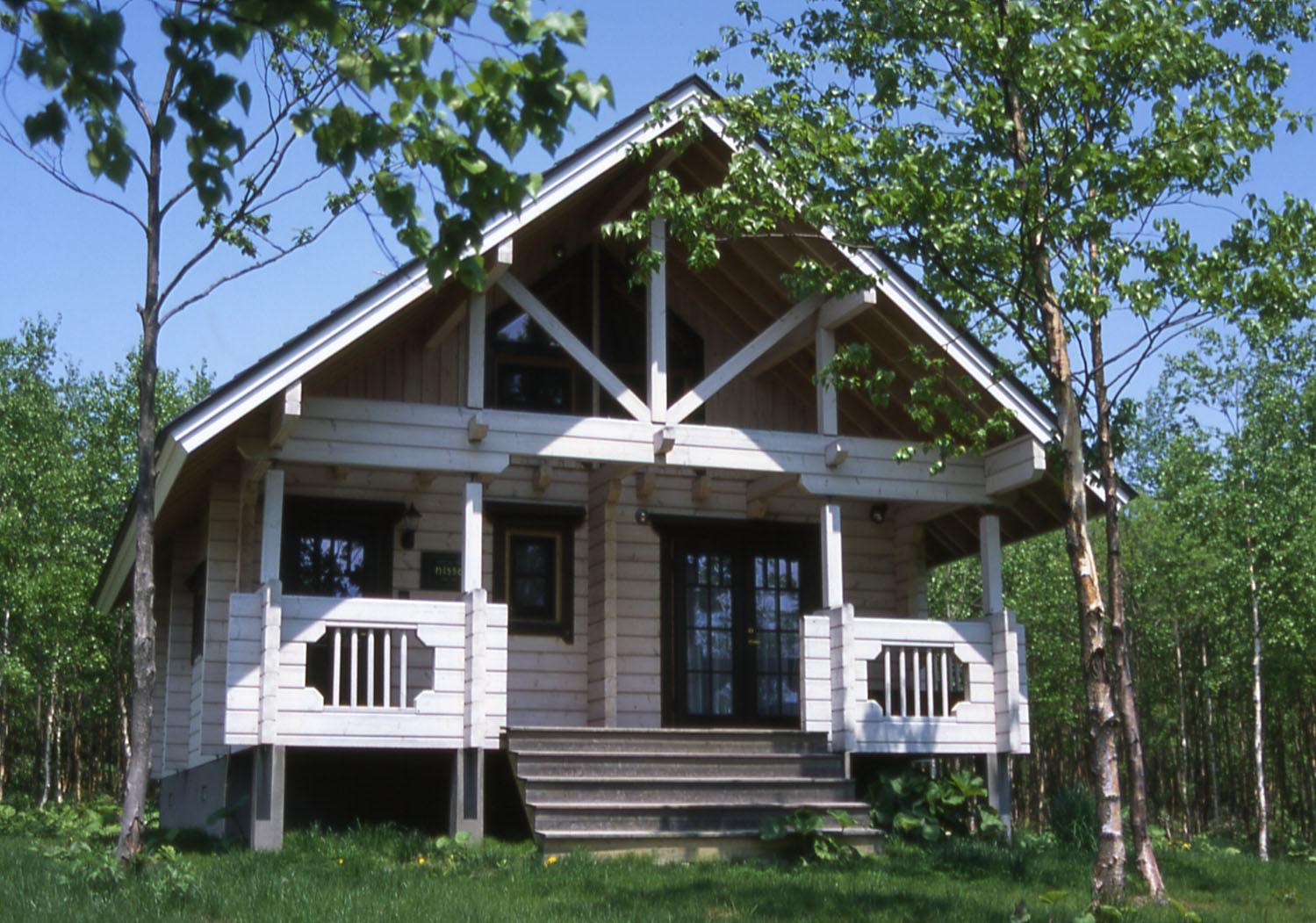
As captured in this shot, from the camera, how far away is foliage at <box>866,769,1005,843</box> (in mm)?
11852

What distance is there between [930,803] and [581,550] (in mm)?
4250

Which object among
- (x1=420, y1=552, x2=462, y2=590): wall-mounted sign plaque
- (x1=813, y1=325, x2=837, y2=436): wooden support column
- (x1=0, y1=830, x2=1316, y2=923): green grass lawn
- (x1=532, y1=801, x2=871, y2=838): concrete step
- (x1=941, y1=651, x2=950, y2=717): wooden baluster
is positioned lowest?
(x1=0, y1=830, x2=1316, y2=923): green grass lawn

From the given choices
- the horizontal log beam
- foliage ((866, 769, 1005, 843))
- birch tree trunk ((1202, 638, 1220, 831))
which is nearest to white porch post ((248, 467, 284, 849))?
the horizontal log beam

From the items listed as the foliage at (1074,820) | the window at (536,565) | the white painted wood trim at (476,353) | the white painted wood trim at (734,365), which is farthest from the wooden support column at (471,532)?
the foliage at (1074,820)

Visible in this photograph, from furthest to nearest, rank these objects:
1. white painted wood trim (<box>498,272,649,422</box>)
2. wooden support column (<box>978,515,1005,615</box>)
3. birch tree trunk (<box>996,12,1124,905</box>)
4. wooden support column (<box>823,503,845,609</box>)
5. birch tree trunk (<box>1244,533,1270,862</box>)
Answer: birch tree trunk (<box>1244,533,1270,862</box>) → wooden support column (<box>978,515,1005,615</box>) → wooden support column (<box>823,503,845,609</box>) → white painted wood trim (<box>498,272,649,422</box>) → birch tree trunk (<box>996,12,1124,905</box>)

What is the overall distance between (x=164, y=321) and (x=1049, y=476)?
7.84m

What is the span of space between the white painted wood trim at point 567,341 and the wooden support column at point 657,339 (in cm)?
21

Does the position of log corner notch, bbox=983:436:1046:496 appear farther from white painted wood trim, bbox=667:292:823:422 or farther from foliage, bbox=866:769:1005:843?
foliage, bbox=866:769:1005:843

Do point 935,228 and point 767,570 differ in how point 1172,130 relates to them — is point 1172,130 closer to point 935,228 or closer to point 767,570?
point 935,228

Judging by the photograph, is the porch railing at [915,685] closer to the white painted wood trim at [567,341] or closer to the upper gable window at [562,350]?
the white painted wood trim at [567,341]

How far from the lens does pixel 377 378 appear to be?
43.0 ft

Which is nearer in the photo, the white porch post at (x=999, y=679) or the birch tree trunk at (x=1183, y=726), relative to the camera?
the white porch post at (x=999, y=679)

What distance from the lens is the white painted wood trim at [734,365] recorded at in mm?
12242

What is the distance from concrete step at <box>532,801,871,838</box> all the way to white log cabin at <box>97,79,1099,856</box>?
0.08 ft
